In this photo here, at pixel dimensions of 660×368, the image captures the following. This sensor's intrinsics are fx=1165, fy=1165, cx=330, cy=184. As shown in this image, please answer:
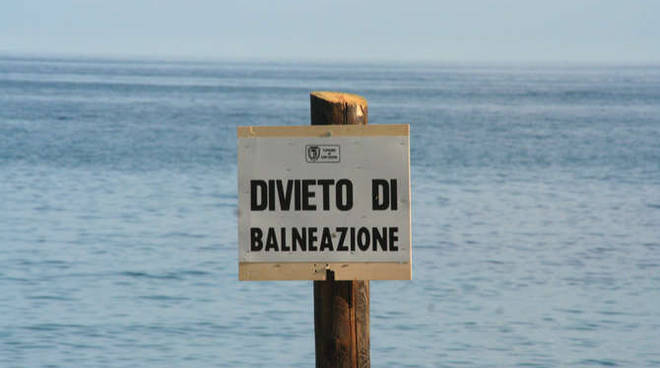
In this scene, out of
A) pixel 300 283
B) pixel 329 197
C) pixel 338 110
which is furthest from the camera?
pixel 300 283

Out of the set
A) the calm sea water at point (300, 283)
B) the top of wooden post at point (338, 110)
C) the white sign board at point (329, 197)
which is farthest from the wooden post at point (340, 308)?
the calm sea water at point (300, 283)

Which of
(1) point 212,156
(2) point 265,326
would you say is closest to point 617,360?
(2) point 265,326

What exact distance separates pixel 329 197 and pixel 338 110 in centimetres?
36

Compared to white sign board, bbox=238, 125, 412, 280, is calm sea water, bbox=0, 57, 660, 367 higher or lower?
lower

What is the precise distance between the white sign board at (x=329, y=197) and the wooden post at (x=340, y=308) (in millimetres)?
138

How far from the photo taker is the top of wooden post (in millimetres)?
4648

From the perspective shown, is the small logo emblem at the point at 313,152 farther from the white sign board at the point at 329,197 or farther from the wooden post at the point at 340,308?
the wooden post at the point at 340,308

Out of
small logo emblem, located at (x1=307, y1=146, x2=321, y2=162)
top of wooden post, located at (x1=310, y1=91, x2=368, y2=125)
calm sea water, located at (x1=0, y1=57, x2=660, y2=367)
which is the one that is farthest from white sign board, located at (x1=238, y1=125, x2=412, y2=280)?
calm sea water, located at (x1=0, y1=57, x2=660, y2=367)

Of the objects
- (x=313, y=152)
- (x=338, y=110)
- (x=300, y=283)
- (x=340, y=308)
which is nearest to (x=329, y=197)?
(x=313, y=152)

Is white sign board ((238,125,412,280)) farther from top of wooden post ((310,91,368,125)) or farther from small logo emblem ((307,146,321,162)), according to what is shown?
top of wooden post ((310,91,368,125))

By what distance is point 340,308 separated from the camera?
185 inches

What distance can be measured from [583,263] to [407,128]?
1178 centimetres

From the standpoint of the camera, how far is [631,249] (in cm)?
1714

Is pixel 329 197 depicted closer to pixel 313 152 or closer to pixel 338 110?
pixel 313 152
